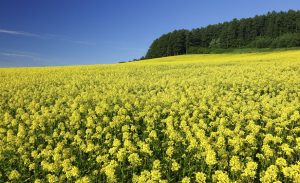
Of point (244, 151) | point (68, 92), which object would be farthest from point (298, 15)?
point (244, 151)

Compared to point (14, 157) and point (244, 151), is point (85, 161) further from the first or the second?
point (244, 151)

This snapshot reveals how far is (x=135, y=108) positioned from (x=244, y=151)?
679 centimetres

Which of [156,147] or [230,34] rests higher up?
[230,34]

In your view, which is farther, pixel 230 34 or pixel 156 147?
pixel 230 34

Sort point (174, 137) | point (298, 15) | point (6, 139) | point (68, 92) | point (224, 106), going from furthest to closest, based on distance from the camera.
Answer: point (298, 15), point (68, 92), point (224, 106), point (6, 139), point (174, 137)

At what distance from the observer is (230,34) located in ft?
374

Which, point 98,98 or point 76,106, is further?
point 98,98

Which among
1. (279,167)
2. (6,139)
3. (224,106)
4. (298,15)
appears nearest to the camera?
(279,167)

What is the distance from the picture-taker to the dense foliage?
11350 cm

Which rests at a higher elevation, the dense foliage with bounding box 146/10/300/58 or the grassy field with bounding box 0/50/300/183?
the dense foliage with bounding box 146/10/300/58

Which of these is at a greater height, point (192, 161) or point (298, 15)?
point (298, 15)

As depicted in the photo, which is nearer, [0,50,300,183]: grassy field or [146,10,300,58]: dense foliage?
[0,50,300,183]: grassy field

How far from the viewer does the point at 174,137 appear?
10.4 metres

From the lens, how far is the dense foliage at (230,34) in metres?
114
